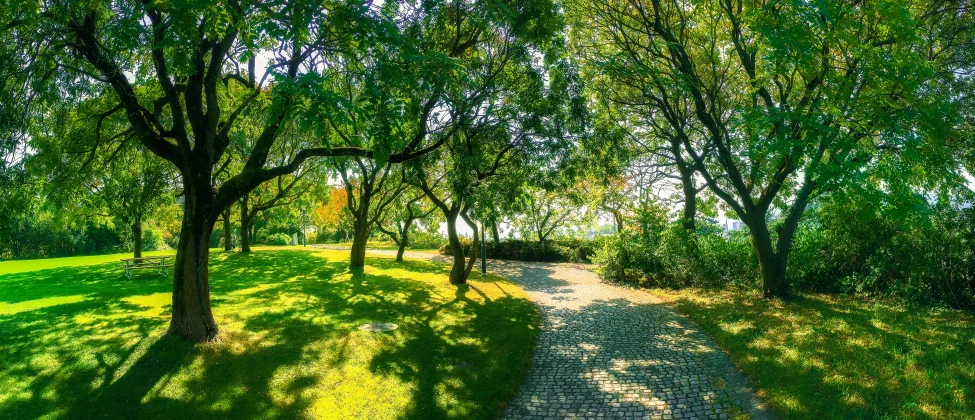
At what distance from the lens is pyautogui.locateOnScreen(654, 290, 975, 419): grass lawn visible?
17.6 ft

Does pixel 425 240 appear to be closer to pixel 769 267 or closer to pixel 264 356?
pixel 769 267

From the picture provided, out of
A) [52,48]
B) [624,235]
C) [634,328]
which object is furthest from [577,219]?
[52,48]

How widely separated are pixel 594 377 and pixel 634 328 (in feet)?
10.7

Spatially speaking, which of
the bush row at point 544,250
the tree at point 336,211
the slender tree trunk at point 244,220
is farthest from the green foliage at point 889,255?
the tree at point 336,211

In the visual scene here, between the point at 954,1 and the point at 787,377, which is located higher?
the point at 954,1

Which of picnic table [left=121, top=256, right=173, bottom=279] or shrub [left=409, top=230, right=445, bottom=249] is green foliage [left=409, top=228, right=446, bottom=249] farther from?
picnic table [left=121, top=256, right=173, bottom=279]

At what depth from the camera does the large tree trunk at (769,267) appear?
11.5 metres

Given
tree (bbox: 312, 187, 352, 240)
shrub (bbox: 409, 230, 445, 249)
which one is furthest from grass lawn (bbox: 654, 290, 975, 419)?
tree (bbox: 312, 187, 352, 240)

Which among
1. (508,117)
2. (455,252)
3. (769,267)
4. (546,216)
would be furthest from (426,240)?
(769,267)

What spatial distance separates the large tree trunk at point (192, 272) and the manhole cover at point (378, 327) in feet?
9.52

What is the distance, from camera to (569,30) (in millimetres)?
14102

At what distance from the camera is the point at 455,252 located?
50.9 ft

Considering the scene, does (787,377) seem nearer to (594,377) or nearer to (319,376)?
(594,377)

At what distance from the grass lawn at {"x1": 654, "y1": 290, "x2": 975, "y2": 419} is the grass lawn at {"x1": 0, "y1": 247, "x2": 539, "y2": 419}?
3753 mm
